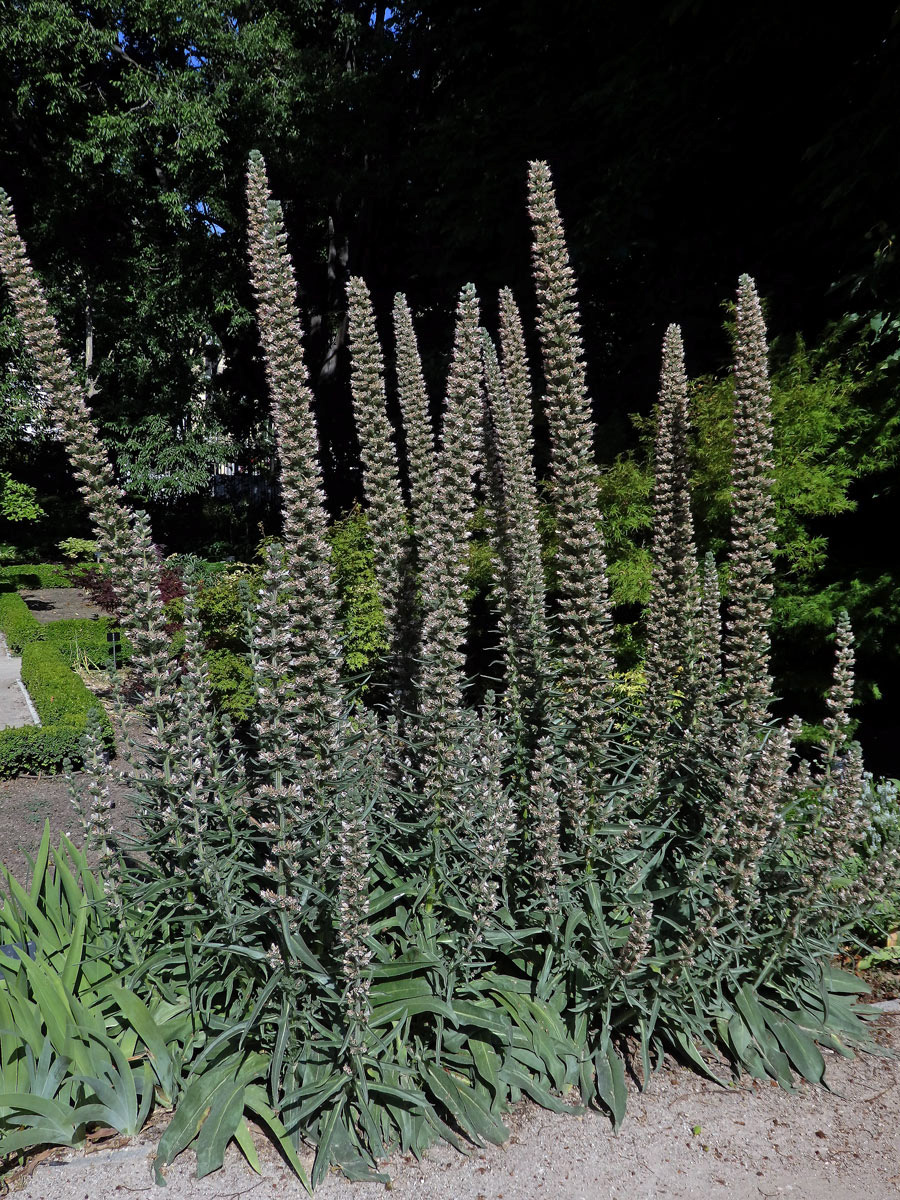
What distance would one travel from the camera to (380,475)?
175 inches

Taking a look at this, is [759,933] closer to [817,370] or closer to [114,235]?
[817,370]

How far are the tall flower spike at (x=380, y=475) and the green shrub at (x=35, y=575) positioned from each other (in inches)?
890

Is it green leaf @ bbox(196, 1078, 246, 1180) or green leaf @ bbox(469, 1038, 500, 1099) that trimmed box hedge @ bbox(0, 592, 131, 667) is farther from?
green leaf @ bbox(469, 1038, 500, 1099)

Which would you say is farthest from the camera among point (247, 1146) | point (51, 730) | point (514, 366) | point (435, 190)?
point (435, 190)

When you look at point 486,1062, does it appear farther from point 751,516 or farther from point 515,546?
point 751,516

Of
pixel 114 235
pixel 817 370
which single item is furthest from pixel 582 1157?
pixel 114 235

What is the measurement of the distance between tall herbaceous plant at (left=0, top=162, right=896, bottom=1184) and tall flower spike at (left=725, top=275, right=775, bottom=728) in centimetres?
2

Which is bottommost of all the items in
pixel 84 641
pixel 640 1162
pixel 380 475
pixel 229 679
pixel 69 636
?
pixel 640 1162

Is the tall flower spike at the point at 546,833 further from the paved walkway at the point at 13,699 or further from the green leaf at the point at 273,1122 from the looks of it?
the paved walkway at the point at 13,699

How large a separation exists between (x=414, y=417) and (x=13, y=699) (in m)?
11.1

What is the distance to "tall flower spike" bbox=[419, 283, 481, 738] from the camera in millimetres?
3693

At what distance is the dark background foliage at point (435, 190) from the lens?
8984 mm

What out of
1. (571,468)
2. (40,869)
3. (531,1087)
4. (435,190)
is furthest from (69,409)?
(435,190)

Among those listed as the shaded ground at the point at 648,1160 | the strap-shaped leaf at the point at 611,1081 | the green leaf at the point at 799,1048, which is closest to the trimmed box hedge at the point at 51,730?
the shaded ground at the point at 648,1160
